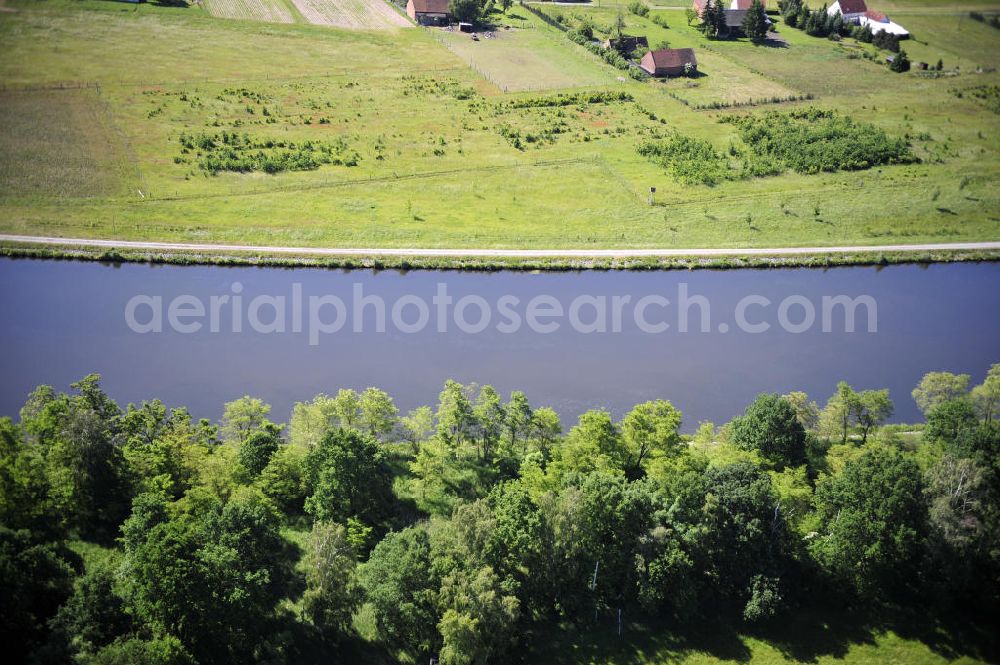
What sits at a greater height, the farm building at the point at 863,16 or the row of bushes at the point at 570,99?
the farm building at the point at 863,16

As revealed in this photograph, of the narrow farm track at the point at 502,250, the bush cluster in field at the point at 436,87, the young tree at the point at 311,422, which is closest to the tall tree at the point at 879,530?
the young tree at the point at 311,422

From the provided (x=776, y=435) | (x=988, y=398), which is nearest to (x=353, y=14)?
(x=776, y=435)

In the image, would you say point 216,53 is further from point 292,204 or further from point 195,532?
point 195,532

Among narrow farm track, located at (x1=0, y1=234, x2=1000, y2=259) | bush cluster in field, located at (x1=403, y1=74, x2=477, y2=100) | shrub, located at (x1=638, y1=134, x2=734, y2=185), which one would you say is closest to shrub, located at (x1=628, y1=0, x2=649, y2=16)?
bush cluster in field, located at (x1=403, y1=74, x2=477, y2=100)

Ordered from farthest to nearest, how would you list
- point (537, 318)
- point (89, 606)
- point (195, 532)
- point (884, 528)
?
point (537, 318) → point (884, 528) → point (195, 532) → point (89, 606)

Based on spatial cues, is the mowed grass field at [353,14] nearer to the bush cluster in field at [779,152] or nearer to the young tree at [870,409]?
the bush cluster in field at [779,152]

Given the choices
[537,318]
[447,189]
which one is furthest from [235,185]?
[537,318]
